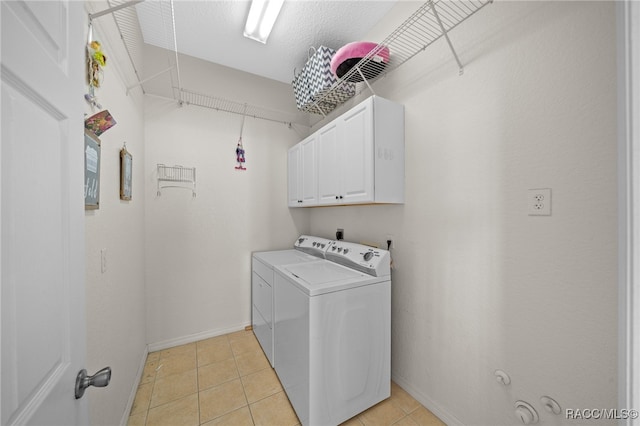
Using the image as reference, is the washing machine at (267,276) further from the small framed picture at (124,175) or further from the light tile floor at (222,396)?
the small framed picture at (124,175)

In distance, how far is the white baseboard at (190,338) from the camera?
2.25 metres

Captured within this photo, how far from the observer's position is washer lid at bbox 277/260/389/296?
56.0 inches

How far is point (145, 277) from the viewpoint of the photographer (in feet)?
7.24

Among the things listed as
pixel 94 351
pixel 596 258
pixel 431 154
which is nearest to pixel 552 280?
A: pixel 596 258

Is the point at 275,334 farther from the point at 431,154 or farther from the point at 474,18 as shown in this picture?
the point at 474,18

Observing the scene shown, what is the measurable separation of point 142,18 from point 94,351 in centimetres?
244

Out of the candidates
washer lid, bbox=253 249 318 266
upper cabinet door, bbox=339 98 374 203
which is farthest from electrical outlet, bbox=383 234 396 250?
washer lid, bbox=253 249 318 266

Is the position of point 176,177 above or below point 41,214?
above

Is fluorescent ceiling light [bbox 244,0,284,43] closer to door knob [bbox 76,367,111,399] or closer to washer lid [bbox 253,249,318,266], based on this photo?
washer lid [bbox 253,249,318,266]

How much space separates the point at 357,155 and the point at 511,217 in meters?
0.99

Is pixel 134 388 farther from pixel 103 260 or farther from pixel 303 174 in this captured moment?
pixel 303 174

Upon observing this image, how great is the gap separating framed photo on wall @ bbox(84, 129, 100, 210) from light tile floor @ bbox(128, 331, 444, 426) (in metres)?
1.44

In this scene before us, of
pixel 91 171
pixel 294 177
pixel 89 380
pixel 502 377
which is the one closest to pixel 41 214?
pixel 89 380

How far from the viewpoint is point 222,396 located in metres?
1.70
